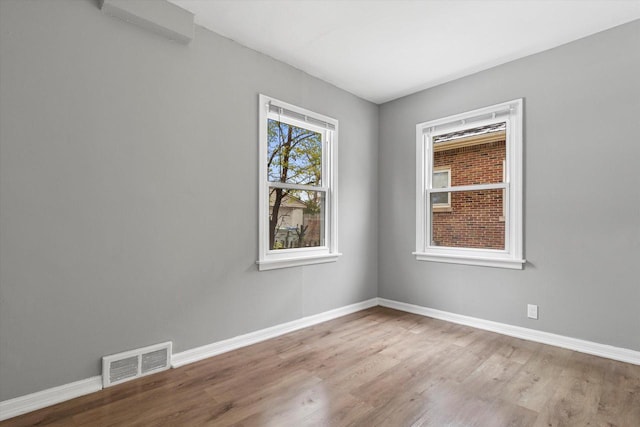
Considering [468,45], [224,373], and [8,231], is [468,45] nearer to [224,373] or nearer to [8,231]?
[224,373]

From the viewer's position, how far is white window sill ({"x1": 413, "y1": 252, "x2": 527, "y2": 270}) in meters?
3.20

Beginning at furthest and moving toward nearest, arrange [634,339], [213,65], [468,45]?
[468,45], [213,65], [634,339]

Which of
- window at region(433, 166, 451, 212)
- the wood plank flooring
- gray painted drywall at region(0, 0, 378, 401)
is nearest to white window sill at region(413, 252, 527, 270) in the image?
window at region(433, 166, 451, 212)

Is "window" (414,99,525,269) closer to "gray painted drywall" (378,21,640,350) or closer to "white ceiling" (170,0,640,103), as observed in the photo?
"gray painted drywall" (378,21,640,350)

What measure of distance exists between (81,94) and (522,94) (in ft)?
12.0

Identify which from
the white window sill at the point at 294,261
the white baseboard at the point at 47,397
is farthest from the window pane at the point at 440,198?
the white baseboard at the point at 47,397

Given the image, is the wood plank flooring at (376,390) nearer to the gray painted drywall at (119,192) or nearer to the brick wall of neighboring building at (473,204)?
the gray painted drywall at (119,192)

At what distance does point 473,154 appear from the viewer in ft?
11.9

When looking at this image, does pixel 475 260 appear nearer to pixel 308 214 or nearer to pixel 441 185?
pixel 441 185

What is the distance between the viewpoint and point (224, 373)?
2.43 metres

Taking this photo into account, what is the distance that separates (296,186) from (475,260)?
6.68 feet

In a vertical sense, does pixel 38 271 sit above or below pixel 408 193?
below

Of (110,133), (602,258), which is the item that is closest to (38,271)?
(110,133)

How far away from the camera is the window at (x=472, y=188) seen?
3.27m
